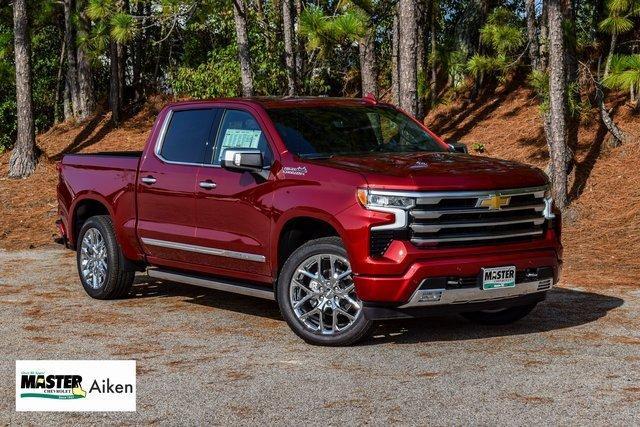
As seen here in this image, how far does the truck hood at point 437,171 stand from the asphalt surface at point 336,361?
1.22 metres

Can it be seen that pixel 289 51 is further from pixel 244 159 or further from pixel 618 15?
pixel 244 159

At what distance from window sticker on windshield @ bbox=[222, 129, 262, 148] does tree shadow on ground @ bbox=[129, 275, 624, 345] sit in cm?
158

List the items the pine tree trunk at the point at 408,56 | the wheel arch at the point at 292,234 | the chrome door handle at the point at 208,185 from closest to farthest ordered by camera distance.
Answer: the wheel arch at the point at 292,234 → the chrome door handle at the point at 208,185 → the pine tree trunk at the point at 408,56

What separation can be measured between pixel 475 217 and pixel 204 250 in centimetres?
248

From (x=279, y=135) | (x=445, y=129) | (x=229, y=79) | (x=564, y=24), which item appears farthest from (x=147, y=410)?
(x=229, y=79)

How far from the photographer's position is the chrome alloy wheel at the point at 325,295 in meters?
7.73

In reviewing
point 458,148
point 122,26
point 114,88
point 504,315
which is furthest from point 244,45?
point 504,315

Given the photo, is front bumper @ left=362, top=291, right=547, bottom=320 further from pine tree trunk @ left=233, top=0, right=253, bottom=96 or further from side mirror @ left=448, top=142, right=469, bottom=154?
pine tree trunk @ left=233, top=0, right=253, bottom=96

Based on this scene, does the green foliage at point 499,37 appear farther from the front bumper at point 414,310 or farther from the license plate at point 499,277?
the front bumper at point 414,310

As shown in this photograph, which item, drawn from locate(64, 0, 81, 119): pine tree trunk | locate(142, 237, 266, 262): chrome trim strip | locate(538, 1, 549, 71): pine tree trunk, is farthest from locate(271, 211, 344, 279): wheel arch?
locate(64, 0, 81, 119): pine tree trunk

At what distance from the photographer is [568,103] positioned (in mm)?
18109

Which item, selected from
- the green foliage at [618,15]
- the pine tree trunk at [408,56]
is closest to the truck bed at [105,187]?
the pine tree trunk at [408,56]

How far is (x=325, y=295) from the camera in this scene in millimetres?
7824

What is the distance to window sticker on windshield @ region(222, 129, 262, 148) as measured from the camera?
28.3 ft
